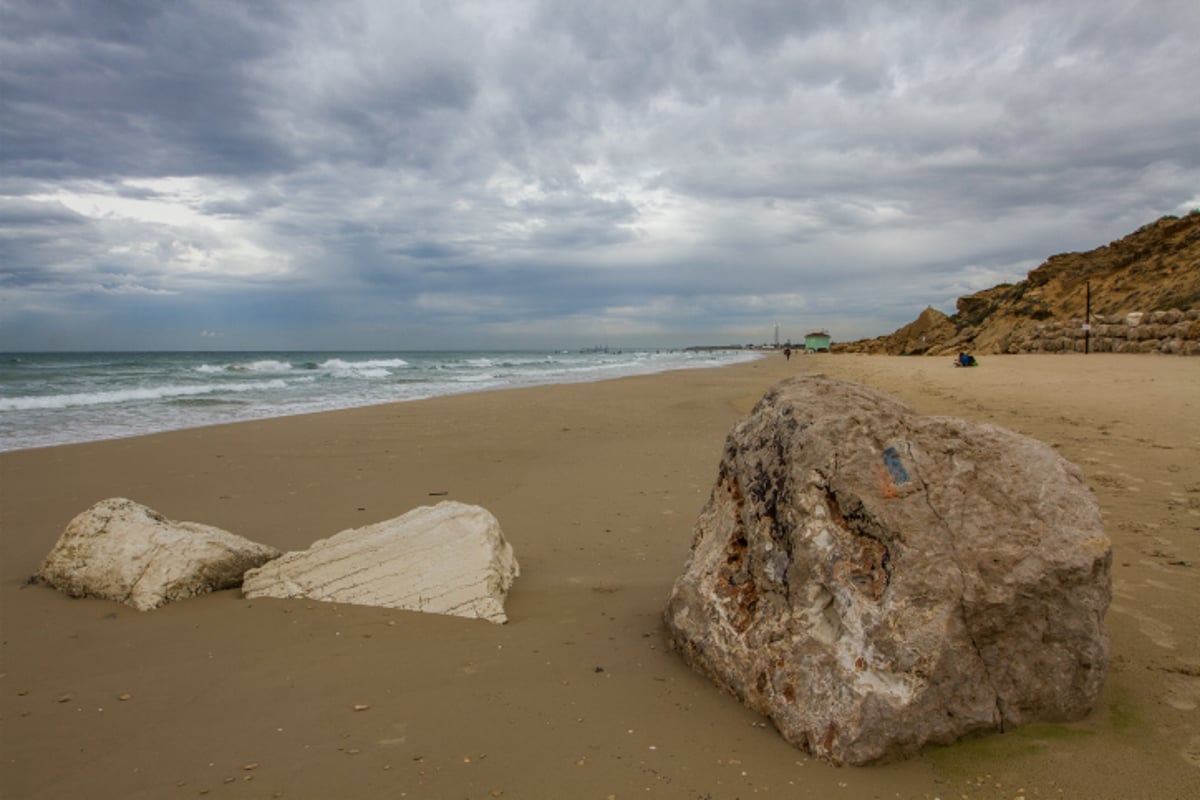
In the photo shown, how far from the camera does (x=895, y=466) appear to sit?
2.90 metres

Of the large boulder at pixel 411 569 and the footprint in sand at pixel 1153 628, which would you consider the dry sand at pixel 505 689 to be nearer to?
the footprint in sand at pixel 1153 628

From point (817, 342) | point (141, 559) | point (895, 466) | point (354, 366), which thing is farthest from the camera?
point (817, 342)

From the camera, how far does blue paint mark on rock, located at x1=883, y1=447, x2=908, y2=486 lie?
286 cm

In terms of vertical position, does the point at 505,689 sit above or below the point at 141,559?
below

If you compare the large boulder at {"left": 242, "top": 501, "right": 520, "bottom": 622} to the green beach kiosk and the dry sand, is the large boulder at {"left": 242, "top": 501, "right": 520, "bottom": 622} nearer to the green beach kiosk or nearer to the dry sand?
the dry sand

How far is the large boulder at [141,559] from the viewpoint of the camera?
4254 millimetres

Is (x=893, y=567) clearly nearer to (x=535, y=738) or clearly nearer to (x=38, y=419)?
(x=535, y=738)

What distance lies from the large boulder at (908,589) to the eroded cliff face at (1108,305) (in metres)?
26.4

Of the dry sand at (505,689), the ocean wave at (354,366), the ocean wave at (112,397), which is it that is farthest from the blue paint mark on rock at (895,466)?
the ocean wave at (354,366)

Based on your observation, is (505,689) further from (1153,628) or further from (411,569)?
(1153,628)

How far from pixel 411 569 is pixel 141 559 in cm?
178

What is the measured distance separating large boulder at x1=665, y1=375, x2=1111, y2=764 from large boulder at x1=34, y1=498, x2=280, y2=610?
3.20 metres

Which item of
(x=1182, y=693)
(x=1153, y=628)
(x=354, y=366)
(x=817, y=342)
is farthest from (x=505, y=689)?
(x=817, y=342)

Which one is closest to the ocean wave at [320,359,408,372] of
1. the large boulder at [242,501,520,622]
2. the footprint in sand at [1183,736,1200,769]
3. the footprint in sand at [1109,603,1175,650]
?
the large boulder at [242,501,520,622]
